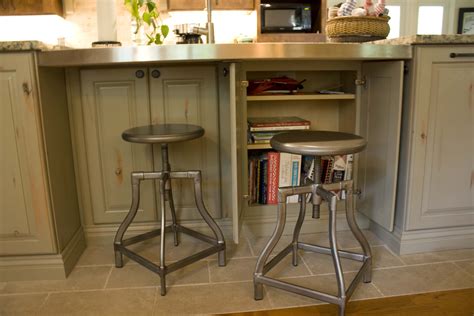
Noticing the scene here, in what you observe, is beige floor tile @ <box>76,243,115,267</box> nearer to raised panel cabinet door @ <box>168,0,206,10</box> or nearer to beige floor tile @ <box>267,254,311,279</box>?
beige floor tile @ <box>267,254,311,279</box>

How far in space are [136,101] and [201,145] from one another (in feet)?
1.23

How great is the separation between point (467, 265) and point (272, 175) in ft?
3.18

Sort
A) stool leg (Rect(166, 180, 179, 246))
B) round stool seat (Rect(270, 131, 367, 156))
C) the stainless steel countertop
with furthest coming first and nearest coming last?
stool leg (Rect(166, 180, 179, 246))
the stainless steel countertop
round stool seat (Rect(270, 131, 367, 156))

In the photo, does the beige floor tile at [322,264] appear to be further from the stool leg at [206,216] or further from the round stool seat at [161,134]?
the round stool seat at [161,134]

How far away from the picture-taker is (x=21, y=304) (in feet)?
4.84

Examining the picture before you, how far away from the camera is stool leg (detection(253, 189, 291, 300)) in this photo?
1.38 m

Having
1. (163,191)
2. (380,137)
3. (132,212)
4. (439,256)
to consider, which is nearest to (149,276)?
(132,212)

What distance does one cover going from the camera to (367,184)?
6.40ft

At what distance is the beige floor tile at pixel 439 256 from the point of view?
1.75 meters

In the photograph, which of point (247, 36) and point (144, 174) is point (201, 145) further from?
point (247, 36)

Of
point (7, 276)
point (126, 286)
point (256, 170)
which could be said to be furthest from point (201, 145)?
point (7, 276)

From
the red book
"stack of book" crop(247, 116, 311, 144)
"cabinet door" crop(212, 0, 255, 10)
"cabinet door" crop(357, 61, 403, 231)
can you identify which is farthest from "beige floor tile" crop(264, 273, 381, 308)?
"cabinet door" crop(212, 0, 255, 10)

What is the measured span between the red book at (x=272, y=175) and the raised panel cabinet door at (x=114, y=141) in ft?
1.95

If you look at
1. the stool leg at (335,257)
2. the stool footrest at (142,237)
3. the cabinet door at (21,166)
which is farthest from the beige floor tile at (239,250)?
the cabinet door at (21,166)
